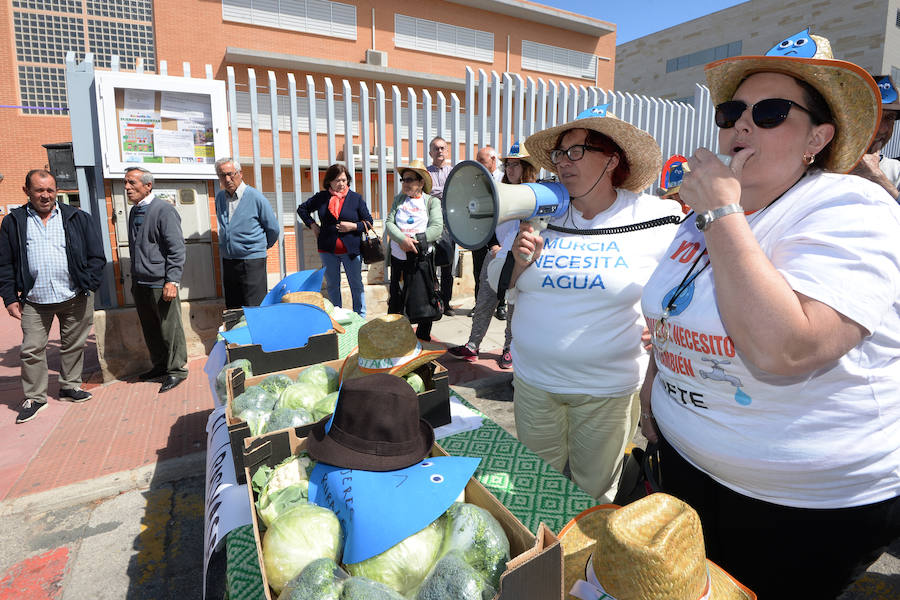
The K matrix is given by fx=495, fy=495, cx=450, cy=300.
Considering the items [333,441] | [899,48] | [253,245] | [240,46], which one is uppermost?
[899,48]

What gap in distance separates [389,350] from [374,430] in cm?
71

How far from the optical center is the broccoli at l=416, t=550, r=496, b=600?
998mm

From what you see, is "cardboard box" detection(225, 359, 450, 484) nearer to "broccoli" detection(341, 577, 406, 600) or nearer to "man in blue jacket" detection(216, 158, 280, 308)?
"broccoli" detection(341, 577, 406, 600)

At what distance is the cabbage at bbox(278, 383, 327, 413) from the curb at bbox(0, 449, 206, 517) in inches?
75.2

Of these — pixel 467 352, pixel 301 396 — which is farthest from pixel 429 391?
pixel 467 352

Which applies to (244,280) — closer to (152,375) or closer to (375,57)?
(152,375)

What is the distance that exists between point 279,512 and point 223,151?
5286 millimetres

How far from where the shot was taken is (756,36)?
30109 mm

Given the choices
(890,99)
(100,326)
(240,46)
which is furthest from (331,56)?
(890,99)

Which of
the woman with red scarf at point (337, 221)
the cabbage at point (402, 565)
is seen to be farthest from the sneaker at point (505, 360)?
the cabbage at point (402, 565)

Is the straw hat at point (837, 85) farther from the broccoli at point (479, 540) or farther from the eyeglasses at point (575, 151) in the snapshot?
the broccoli at point (479, 540)

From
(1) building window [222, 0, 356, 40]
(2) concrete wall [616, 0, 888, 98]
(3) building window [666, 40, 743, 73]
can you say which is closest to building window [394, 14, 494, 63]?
(1) building window [222, 0, 356, 40]

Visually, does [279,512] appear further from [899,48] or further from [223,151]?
[899,48]

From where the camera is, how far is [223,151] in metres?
5.64
